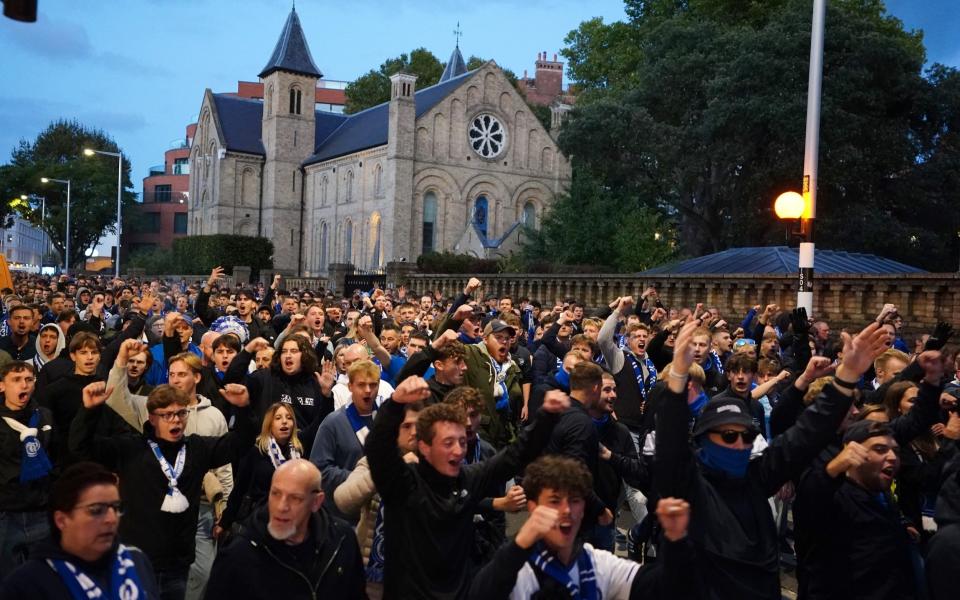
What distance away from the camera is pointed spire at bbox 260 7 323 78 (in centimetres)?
7306

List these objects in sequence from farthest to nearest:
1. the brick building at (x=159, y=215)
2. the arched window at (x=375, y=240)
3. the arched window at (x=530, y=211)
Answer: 1. the brick building at (x=159, y=215)
2. the arched window at (x=530, y=211)
3. the arched window at (x=375, y=240)

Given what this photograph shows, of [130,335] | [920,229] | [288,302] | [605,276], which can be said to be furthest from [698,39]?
[130,335]

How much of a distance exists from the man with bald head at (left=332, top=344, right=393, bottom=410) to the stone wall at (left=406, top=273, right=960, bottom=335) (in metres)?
11.1

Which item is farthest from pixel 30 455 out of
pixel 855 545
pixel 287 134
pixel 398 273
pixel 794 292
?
pixel 287 134

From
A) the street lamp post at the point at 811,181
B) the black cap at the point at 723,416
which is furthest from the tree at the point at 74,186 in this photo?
the black cap at the point at 723,416

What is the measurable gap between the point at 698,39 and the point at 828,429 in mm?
36350

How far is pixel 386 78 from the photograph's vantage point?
83.2 metres

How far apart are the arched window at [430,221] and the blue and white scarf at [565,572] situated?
2394 inches

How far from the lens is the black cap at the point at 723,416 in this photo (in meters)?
4.18

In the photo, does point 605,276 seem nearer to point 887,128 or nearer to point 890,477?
point 887,128

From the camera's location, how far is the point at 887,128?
33.6 meters

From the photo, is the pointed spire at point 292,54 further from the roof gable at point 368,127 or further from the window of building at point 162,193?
the window of building at point 162,193

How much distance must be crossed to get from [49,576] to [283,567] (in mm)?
892

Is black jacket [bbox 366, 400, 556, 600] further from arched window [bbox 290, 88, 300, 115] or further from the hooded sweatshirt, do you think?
arched window [bbox 290, 88, 300, 115]
